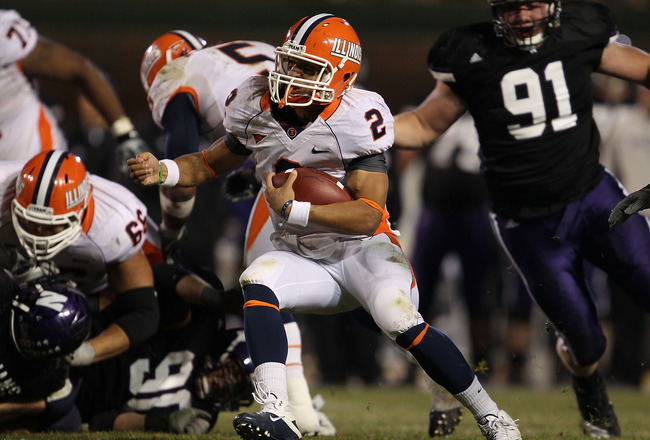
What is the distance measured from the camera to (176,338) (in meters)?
4.25

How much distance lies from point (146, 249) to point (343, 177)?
1.44 meters

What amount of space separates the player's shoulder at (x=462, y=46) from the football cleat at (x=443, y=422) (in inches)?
57.1

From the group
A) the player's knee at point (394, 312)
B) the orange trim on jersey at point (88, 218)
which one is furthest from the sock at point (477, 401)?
the orange trim on jersey at point (88, 218)

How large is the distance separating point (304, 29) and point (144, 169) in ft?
2.43

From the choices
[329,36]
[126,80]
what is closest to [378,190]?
[329,36]

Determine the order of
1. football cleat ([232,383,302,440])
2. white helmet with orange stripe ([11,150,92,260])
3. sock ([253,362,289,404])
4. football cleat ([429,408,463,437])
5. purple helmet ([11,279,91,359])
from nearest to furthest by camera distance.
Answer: football cleat ([232,383,302,440])
sock ([253,362,289,404])
purple helmet ([11,279,91,359])
white helmet with orange stripe ([11,150,92,260])
football cleat ([429,408,463,437])

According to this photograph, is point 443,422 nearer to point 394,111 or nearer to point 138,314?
point 138,314

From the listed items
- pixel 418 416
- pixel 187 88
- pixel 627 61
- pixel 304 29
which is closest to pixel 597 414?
pixel 418 416

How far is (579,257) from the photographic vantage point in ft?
13.2

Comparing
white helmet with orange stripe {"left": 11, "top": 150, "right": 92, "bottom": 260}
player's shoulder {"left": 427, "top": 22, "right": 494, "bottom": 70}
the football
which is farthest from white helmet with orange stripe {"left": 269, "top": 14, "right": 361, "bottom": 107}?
white helmet with orange stripe {"left": 11, "top": 150, "right": 92, "bottom": 260}

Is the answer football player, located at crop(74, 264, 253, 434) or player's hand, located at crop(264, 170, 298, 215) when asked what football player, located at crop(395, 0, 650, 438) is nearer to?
player's hand, located at crop(264, 170, 298, 215)

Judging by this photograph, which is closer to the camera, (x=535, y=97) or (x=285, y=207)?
(x=285, y=207)

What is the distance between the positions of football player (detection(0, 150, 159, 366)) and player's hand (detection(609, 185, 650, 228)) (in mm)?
1900

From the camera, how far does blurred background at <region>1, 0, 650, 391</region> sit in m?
6.66
